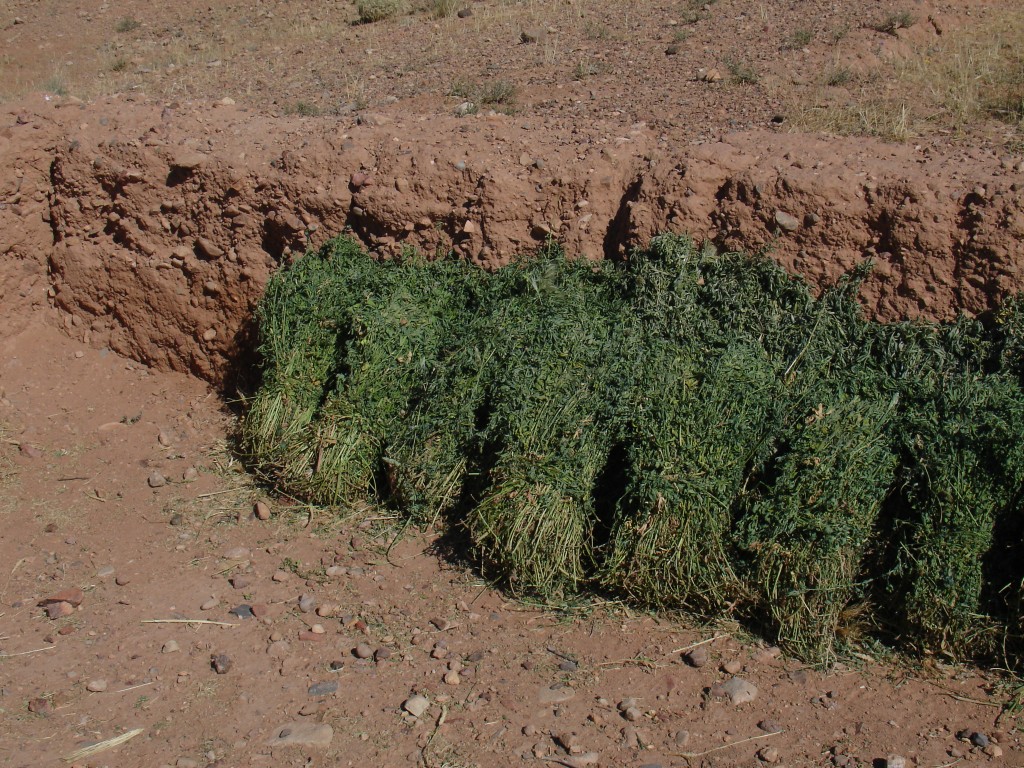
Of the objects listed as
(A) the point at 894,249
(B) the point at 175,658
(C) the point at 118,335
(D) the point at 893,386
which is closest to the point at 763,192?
(A) the point at 894,249

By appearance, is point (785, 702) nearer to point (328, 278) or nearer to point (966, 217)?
point (966, 217)

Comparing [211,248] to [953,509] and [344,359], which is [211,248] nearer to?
[344,359]

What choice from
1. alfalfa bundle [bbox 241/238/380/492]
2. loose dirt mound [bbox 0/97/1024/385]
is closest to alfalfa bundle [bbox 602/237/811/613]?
loose dirt mound [bbox 0/97/1024/385]

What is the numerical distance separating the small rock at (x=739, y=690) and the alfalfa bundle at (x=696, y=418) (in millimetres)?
347

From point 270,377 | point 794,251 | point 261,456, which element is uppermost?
point 794,251

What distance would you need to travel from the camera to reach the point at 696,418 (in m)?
4.23

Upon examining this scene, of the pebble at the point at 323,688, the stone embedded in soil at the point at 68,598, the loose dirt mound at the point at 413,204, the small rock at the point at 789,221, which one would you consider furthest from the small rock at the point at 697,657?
the stone embedded in soil at the point at 68,598

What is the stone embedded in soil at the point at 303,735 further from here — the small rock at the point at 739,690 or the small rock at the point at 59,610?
the small rock at the point at 739,690

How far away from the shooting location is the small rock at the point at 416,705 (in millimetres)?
3754

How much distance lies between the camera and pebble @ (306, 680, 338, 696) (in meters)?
3.88

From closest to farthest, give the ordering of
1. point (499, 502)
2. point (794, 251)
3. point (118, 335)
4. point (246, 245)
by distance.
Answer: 1. point (499, 502)
2. point (794, 251)
3. point (246, 245)
4. point (118, 335)

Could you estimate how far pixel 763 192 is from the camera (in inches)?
188

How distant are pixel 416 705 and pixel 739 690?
1.20 m

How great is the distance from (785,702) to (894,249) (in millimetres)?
2085
